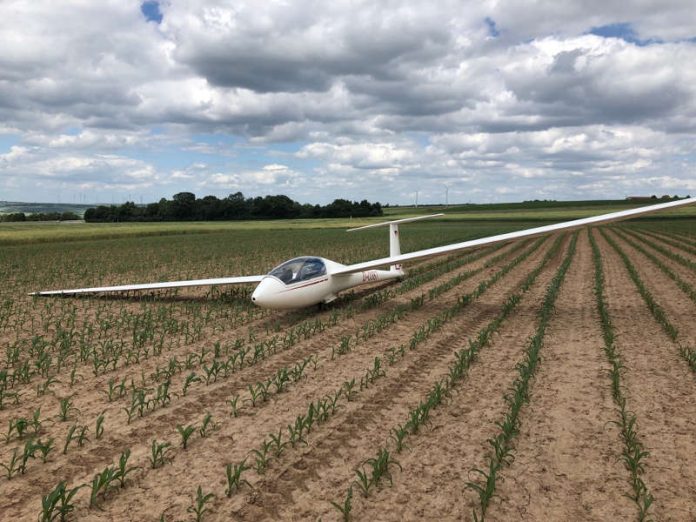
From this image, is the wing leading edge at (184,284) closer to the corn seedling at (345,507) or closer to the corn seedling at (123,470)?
the corn seedling at (123,470)

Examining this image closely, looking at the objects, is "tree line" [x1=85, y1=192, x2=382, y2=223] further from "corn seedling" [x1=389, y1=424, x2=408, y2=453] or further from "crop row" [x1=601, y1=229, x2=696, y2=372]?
"corn seedling" [x1=389, y1=424, x2=408, y2=453]

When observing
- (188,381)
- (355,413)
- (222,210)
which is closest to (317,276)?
(188,381)

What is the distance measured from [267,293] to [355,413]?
20.0 feet

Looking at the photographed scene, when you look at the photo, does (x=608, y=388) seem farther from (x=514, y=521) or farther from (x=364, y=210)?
(x=364, y=210)

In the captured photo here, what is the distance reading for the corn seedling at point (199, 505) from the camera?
443 cm

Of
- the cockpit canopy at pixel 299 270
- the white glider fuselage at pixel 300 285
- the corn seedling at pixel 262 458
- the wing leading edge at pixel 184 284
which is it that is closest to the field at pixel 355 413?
the corn seedling at pixel 262 458

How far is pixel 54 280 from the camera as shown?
21.0 metres

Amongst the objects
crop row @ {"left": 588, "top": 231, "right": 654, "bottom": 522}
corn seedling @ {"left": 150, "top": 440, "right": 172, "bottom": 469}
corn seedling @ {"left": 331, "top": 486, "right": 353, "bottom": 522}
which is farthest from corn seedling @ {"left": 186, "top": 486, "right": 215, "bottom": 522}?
crop row @ {"left": 588, "top": 231, "right": 654, "bottom": 522}

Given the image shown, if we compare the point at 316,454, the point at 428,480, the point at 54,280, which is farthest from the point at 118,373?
the point at 54,280

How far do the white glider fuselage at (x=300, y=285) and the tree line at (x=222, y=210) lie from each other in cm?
10635

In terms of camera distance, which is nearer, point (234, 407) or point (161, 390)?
Answer: point (234, 407)

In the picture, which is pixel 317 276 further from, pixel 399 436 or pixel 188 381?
pixel 399 436

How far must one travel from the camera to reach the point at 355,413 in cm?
679

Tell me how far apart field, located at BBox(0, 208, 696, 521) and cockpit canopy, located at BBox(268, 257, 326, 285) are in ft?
3.79
